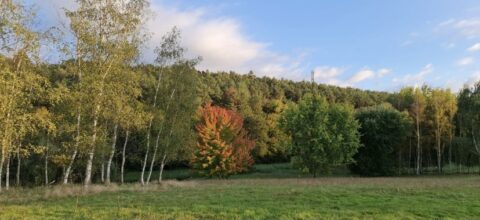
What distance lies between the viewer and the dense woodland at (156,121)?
2152 centimetres

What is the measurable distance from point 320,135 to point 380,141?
1223cm

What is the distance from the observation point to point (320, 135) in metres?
50.5

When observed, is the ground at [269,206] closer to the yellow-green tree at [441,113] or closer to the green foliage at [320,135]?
the green foliage at [320,135]

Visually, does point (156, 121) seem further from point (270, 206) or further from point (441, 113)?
point (441, 113)

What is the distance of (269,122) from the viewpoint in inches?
3201

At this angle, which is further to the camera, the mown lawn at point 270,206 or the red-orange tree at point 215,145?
the red-orange tree at point 215,145

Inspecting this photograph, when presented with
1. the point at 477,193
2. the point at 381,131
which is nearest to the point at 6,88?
the point at 477,193

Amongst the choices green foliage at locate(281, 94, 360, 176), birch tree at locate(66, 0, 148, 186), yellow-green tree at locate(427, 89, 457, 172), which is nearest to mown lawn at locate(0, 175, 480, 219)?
birch tree at locate(66, 0, 148, 186)

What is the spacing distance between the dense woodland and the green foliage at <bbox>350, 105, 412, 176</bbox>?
0.14 meters

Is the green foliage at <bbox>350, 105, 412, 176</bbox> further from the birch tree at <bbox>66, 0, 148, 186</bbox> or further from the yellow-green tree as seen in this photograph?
the birch tree at <bbox>66, 0, 148, 186</bbox>

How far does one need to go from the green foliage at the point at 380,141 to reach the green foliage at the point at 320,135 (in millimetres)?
7030

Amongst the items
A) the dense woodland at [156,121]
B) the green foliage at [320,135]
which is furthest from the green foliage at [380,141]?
the green foliage at [320,135]

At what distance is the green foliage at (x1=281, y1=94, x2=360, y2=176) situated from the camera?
165 ft

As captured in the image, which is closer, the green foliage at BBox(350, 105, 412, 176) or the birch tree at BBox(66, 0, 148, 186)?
the birch tree at BBox(66, 0, 148, 186)
